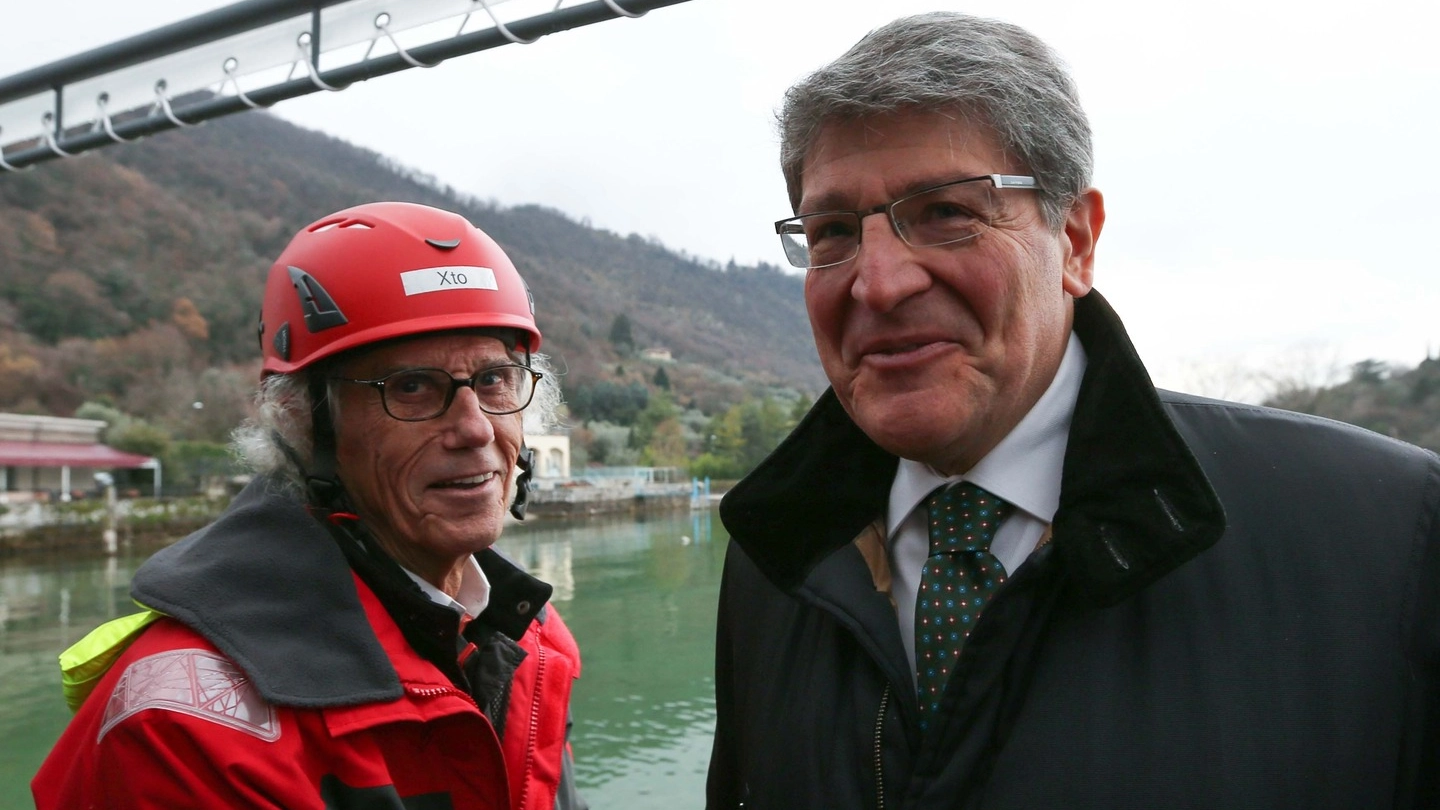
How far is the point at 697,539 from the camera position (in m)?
39.1

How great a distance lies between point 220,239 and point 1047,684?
9490cm

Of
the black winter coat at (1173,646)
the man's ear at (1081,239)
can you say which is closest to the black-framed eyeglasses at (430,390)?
the black winter coat at (1173,646)

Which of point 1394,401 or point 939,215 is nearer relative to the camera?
point 939,215

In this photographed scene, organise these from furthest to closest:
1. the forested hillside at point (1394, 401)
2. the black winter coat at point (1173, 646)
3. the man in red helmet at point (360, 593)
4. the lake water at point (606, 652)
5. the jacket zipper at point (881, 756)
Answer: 1. the lake water at point (606, 652)
2. the forested hillside at point (1394, 401)
3. the man in red helmet at point (360, 593)
4. the jacket zipper at point (881, 756)
5. the black winter coat at point (1173, 646)

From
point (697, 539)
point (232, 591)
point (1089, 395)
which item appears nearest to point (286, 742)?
point (232, 591)

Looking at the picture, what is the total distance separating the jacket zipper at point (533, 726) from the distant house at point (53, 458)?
4423 centimetres

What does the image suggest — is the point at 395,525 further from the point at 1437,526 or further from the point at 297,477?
the point at 1437,526

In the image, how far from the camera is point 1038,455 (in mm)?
1629

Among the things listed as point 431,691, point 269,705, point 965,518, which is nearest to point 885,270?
point 965,518

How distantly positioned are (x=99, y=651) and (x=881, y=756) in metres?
1.37

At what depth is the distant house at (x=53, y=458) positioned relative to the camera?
41.8 meters

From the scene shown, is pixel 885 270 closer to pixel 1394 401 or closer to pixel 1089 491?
pixel 1089 491

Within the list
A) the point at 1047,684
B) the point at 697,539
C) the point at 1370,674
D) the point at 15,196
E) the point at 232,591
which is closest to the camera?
the point at 1370,674

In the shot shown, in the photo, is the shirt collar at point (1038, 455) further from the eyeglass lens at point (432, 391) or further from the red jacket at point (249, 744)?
the eyeglass lens at point (432, 391)
